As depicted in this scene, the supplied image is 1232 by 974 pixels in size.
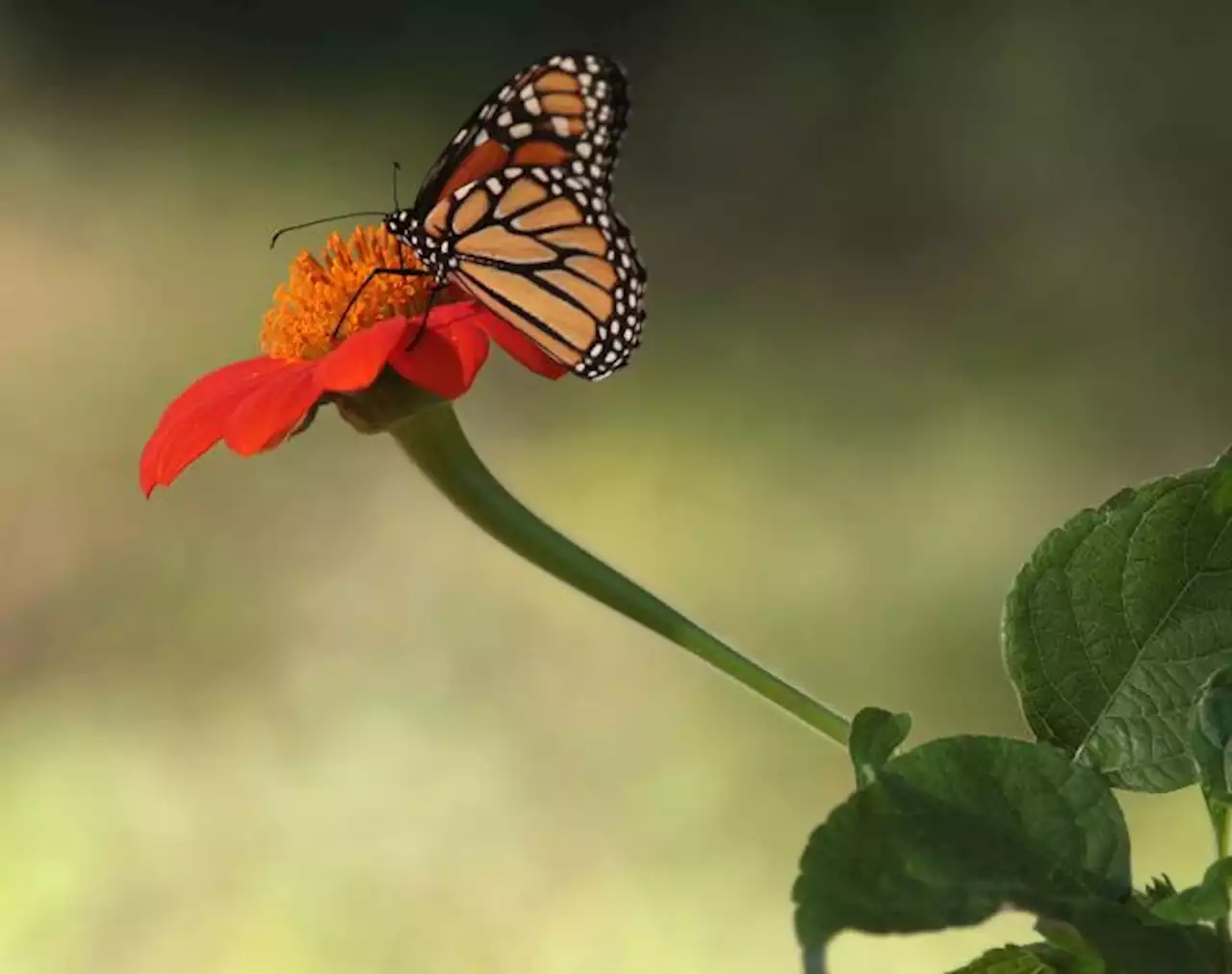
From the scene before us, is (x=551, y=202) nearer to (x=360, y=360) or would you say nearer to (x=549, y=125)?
(x=549, y=125)

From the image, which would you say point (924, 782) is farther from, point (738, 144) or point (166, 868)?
point (738, 144)

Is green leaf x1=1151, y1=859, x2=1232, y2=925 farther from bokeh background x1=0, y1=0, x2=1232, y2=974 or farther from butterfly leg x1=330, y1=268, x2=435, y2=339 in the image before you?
bokeh background x1=0, y1=0, x2=1232, y2=974

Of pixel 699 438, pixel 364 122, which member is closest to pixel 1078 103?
pixel 699 438

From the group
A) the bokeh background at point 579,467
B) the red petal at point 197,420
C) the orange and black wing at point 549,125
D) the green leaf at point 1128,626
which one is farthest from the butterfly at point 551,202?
the bokeh background at point 579,467

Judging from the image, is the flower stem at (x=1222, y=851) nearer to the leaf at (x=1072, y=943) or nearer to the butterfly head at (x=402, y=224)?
the leaf at (x=1072, y=943)

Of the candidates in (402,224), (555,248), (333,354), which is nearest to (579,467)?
(555,248)
